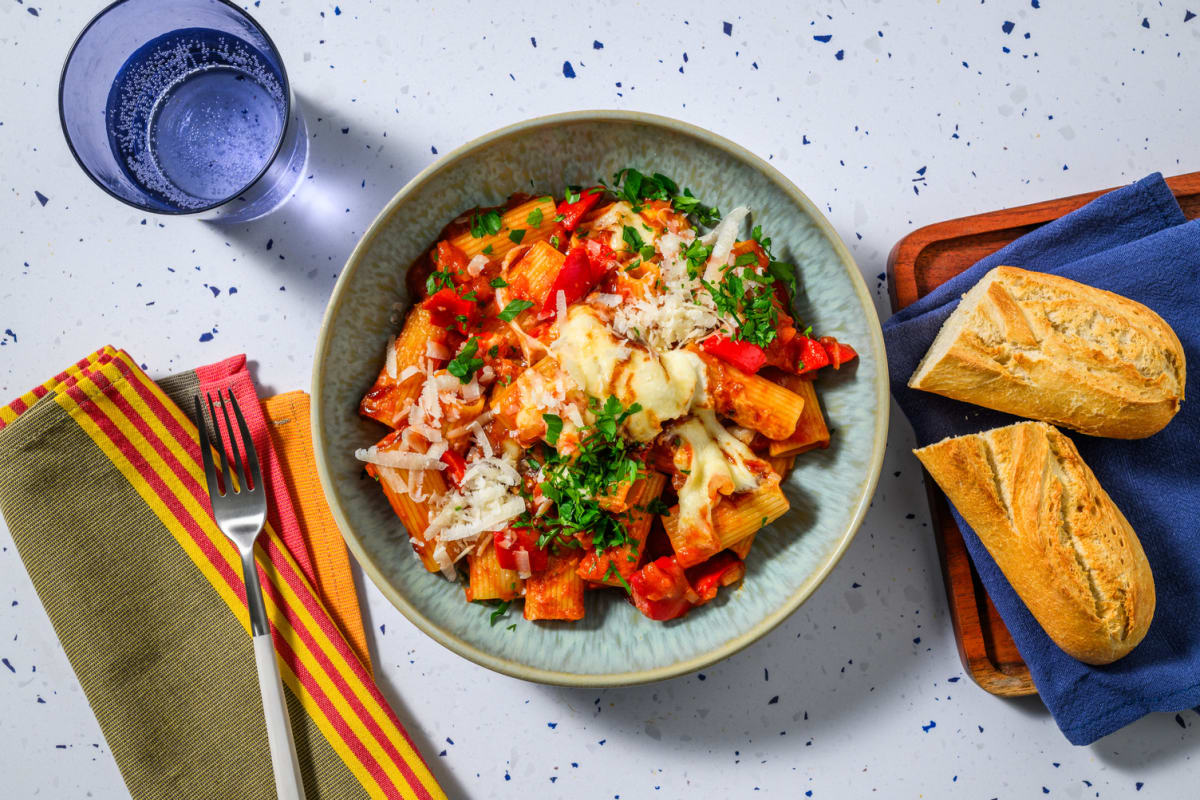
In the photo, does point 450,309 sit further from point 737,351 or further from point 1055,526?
point 1055,526

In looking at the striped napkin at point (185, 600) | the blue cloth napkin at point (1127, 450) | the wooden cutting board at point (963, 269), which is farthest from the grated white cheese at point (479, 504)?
the wooden cutting board at point (963, 269)

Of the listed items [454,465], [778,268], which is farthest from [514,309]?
[778,268]

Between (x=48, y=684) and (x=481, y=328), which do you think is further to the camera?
(x=48, y=684)

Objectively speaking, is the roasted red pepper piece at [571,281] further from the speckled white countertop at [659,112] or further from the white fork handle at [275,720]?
the white fork handle at [275,720]

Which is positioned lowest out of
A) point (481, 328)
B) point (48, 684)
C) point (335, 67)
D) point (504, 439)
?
point (48, 684)

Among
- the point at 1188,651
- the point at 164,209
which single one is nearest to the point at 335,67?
the point at 164,209

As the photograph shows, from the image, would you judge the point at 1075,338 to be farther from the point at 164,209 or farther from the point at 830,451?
the point at 164,209
